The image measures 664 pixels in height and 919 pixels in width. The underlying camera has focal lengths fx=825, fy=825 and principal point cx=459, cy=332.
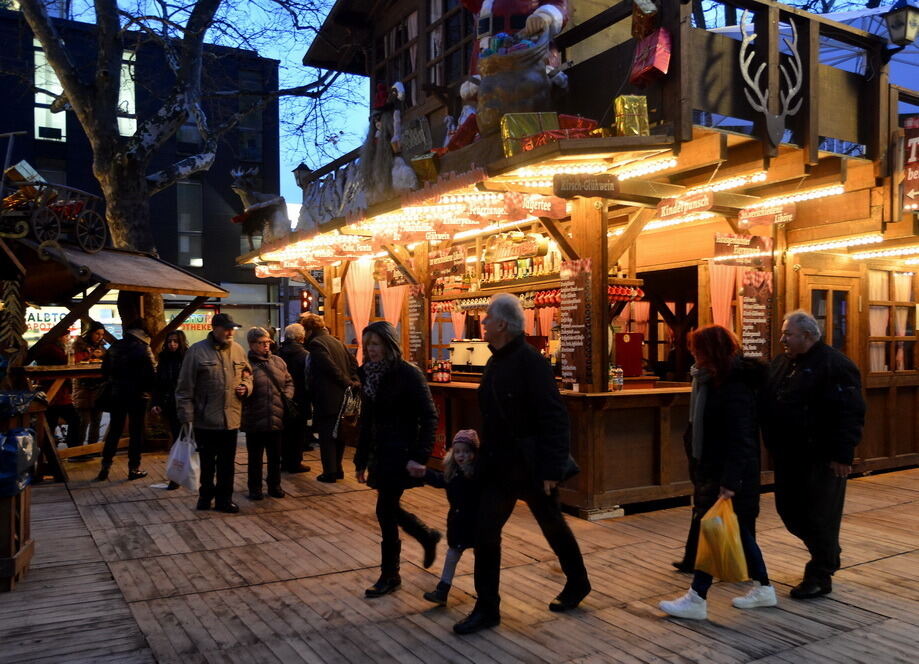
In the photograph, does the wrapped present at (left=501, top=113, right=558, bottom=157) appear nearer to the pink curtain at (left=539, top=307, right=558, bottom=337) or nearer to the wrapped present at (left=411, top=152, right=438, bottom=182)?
the wrapped present at (left=411, top=152, right=438, bottom=182)

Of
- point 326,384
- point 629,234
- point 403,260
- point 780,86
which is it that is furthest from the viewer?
point 403,260

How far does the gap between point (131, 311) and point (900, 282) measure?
9.50 m

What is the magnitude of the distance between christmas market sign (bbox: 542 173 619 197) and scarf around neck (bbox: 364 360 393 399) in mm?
2257

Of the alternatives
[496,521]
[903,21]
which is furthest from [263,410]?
[903,21]

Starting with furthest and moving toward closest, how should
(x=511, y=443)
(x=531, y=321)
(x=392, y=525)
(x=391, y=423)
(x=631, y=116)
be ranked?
(x=531, y=321), (x=631, y=116), (x=392, y=525), (x=391, y=423), (x=511, y=443)

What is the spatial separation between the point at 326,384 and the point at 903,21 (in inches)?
247

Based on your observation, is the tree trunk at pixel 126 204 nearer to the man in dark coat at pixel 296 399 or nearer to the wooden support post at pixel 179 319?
the wooden support post at pixel 179 319

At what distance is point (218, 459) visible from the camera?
7.17 m

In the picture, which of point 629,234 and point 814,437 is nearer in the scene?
point 814,437

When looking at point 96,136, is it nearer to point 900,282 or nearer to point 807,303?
point 807,303

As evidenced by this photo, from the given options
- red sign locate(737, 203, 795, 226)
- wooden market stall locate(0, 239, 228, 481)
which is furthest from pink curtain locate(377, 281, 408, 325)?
red sign locate(737, 203, 795, 226)

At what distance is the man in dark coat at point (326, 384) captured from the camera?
8656 mm

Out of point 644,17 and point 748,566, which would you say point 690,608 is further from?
point 644,17

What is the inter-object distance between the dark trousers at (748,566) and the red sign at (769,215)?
398 cm
